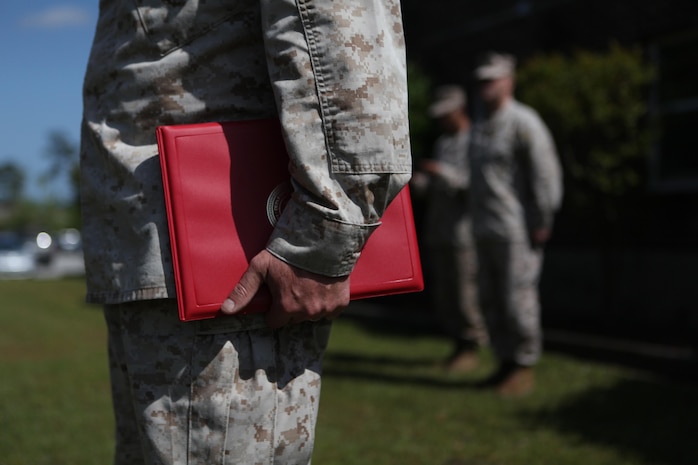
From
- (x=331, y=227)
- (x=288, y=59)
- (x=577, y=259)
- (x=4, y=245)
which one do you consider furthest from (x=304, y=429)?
(x=4, y=245)

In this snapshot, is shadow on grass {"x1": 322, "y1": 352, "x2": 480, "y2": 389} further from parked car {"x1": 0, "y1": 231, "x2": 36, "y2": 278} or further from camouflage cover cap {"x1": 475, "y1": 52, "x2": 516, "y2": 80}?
parked car {"x1": 0, "y1": 231, "x2": 36, "y2": 278}

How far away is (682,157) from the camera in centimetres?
911

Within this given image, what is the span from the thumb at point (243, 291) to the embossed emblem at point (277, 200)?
0.41 ft

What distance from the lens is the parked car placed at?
28.3 meters

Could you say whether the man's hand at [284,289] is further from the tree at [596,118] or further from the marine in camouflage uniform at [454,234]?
the tree at [596,118]

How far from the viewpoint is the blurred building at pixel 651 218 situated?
8.85m

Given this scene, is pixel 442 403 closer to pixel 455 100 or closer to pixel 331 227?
pixel 455 100

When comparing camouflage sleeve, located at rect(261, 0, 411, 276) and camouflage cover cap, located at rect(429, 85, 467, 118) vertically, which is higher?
camouflage cover cap, located at rect(429, 85, 467, 118)

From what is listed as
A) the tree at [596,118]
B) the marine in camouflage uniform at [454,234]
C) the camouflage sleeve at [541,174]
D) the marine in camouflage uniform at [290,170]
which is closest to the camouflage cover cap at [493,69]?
the camouflage sleeve at [541,174]

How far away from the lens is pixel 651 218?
9266 mm

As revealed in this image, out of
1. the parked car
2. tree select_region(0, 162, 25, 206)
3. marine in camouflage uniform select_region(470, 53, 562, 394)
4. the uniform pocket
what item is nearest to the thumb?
the uniform pocket

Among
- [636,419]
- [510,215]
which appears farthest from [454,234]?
[636,419]

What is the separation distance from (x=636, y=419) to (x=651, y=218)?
5062 mm

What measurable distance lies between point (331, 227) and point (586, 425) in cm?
360
